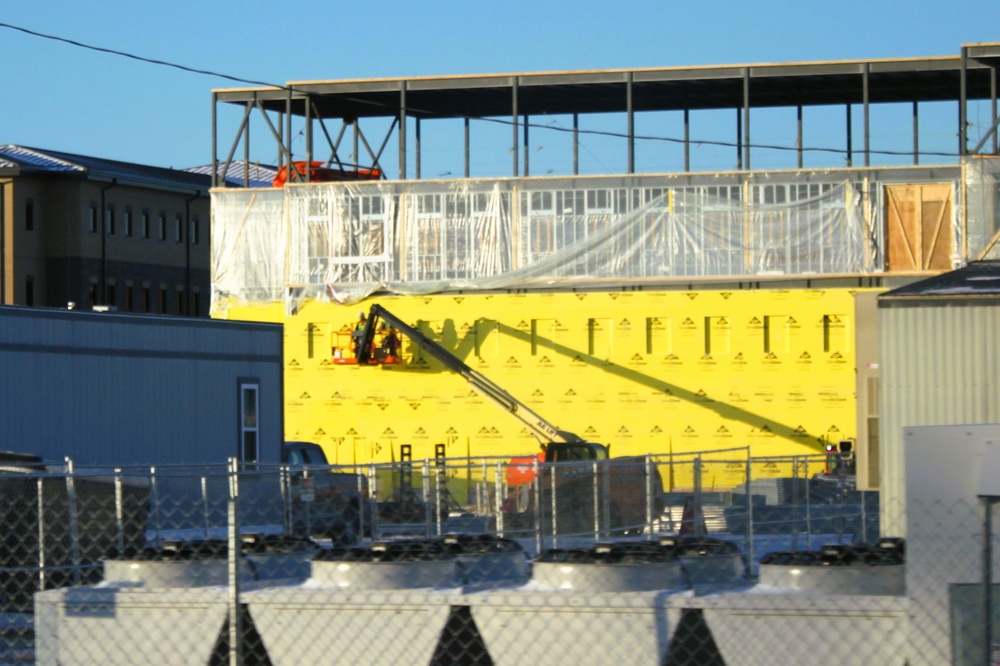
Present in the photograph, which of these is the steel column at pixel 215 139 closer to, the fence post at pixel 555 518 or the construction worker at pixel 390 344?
the construction worker at pixel 390 344

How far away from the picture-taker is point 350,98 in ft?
155

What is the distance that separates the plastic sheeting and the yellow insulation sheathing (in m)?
0.78

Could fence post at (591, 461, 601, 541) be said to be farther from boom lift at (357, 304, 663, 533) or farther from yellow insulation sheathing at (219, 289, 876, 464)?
yellow insulation sheathing at (219, 289, 876, 464)

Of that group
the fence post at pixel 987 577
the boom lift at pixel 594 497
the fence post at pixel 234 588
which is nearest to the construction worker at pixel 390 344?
the boom lift at pixel 594 497

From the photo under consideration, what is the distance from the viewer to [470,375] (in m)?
42.8

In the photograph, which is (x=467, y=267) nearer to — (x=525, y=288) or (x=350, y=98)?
(x=525, y=288)

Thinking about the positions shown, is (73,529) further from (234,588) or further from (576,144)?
(576,144)

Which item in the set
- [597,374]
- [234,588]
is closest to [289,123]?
[597,374]

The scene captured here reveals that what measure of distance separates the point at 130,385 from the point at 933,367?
Result: 15.4 meters

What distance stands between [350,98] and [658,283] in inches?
455

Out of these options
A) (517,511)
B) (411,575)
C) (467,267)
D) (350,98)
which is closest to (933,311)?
(517,511)

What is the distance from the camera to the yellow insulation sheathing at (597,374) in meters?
42.5

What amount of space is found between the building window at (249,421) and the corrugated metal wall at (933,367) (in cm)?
1589

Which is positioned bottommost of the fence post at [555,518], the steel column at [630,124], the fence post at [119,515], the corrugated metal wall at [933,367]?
the fence post at [555,518]
